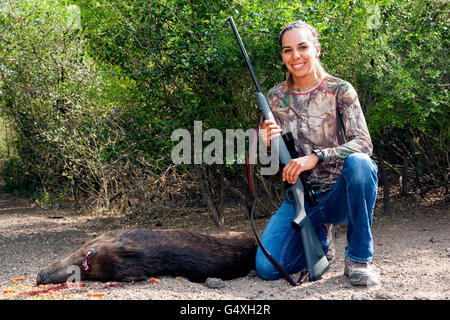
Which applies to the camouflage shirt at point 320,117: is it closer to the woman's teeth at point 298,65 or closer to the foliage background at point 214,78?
the woman's teeth at point 298,65

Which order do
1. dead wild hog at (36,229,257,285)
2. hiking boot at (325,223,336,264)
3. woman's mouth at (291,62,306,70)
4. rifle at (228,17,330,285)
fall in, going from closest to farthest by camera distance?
rifle at (228,17,330,285)
dead wild hog at (36,229,257,285)
woman's mouth at (291,62,306,70)
hiking boot at (325,223,336,264)

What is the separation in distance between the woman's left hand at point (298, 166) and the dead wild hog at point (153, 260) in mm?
764

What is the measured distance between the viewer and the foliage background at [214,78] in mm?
4492

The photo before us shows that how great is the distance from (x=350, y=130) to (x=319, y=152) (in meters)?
0.31

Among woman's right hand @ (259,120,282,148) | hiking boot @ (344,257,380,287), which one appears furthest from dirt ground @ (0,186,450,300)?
woman's right hand @ (259,120,282,148)

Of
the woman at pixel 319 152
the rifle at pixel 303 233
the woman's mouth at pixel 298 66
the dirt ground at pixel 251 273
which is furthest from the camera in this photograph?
the woman's mouth at pixel 298 66

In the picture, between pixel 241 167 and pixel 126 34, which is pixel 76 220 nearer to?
pixel 241 167

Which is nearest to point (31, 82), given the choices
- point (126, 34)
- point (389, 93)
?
point (126, 34)

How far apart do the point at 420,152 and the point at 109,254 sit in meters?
4.06

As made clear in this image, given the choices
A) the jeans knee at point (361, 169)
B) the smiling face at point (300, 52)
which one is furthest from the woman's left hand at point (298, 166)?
the smiling face at point (300, 52)

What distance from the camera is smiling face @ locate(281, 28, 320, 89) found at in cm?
359

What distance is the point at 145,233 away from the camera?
3.72 meters

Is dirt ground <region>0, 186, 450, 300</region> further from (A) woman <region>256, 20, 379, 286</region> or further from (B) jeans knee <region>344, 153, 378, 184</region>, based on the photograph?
(B) jeans knee <region>344, 153, 378, 184</region>

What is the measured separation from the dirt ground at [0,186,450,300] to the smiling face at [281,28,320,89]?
1.56m
